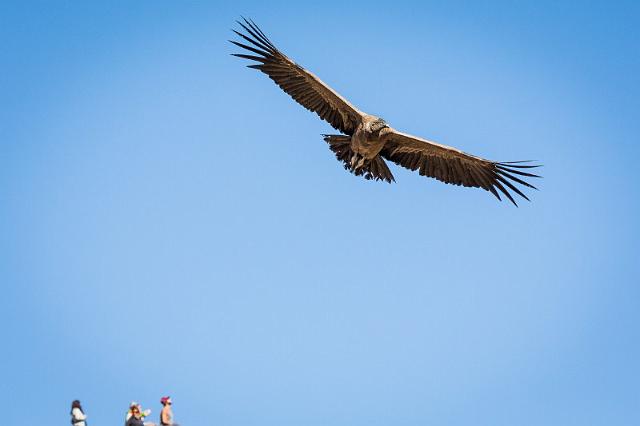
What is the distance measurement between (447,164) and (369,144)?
219cm

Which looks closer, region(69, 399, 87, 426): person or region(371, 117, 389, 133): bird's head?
region(69, 399, 87, 426): person

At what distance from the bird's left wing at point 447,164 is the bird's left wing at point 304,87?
111cm

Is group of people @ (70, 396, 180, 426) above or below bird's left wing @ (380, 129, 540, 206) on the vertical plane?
below

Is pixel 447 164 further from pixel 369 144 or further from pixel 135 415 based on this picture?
pixel 135 415

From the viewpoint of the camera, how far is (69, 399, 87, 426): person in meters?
16.0

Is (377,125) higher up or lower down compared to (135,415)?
higher up

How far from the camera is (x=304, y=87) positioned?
22953 millimetres

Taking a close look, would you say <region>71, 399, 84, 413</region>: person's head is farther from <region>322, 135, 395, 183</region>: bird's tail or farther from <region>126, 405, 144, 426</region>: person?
<region>322, 135, 395, 183</region>: bird's tail

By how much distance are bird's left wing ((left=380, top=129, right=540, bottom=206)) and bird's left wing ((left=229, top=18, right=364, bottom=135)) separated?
1.11m

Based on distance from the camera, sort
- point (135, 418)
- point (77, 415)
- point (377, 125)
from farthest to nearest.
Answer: point (377, 125) < point (77, 415) < point (135, 418)

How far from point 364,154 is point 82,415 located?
904 cm

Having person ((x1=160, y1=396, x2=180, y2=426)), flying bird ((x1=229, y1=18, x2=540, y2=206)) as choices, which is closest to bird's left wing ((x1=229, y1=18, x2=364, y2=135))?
flying bird ((x1=229, y1=18, x2=540, y2=206))

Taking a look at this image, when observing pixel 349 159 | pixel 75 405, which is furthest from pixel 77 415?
pixel 349 159

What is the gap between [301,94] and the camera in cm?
2306
